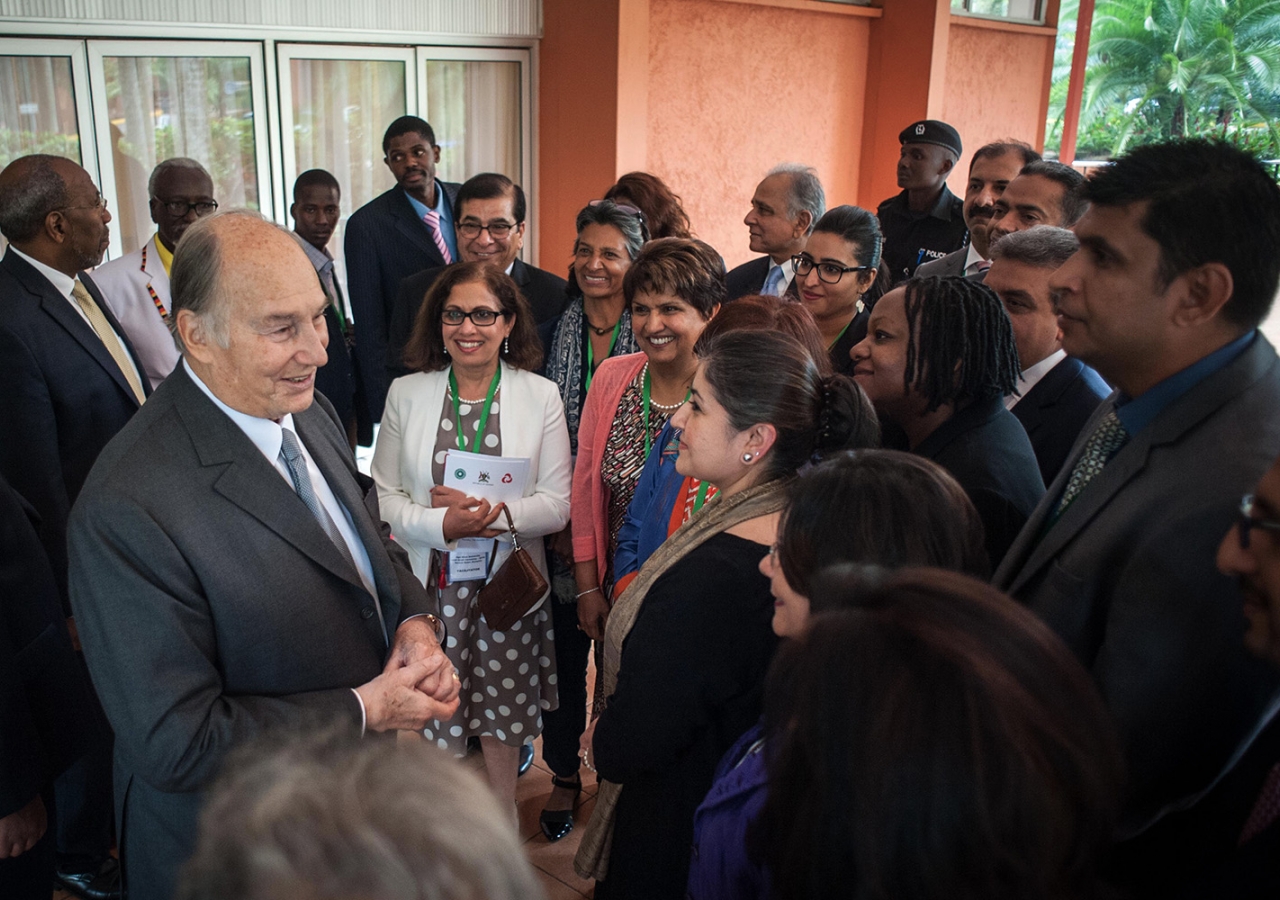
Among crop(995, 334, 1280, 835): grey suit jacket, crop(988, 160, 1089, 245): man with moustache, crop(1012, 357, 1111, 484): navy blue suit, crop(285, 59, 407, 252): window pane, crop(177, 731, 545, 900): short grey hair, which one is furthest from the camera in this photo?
crop(285, 59, 407, 252): window pane

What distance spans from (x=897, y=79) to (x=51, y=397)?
25.1 feet

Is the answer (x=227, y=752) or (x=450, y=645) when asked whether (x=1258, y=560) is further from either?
(x=450, y=645)

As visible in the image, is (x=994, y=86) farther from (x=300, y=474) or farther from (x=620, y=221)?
(x=300, y=474)

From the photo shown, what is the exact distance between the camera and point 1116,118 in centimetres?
2316

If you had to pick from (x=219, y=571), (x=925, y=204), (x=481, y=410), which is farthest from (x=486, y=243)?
(x=925, y=204)

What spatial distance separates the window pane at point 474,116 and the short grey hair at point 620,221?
3.55 metres

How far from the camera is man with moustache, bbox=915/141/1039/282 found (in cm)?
390

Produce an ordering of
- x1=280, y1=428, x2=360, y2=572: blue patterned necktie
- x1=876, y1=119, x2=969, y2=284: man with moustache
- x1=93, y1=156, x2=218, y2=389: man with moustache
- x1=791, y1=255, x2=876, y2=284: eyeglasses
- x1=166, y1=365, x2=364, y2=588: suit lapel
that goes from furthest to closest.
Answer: x1=876, y1=119, x2=969, y2=284: man with moustache → x1=93, y1=156, x2=218, y2=389: man with moustache → x1=791, y1=255, x2=876, y2=284: eyeglasses → x1=280, y1=428, x2=360, y2=572: blue patterned necktie → x1=166, y1=365, x2=364, y2=588: suit lapel

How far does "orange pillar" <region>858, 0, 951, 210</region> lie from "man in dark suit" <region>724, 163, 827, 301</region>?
4623mm

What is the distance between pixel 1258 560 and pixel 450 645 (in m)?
2.20

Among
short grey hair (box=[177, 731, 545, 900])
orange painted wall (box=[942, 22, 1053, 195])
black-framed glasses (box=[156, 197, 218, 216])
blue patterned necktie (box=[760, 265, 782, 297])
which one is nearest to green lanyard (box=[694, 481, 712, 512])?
→ short grey hair (box=[177, 731, 545, 900])

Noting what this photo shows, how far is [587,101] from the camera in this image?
261 inches

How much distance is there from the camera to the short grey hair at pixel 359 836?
687mm

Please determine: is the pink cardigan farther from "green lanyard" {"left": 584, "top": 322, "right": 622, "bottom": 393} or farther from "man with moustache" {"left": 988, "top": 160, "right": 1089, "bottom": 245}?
"man with moustache" {"left": 988, "top": 160, "right": 1089, "bottom": 245}
